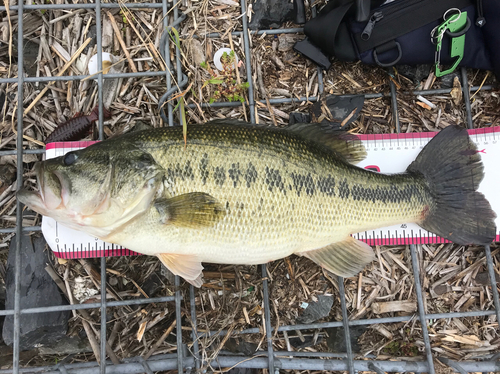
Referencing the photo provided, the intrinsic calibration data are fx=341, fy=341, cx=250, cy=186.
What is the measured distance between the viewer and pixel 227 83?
3.05 m

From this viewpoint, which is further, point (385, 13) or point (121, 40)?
point (121, 40)

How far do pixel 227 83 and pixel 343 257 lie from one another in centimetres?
179

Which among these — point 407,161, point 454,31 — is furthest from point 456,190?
point 454,31

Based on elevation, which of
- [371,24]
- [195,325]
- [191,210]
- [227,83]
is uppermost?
[371,24]

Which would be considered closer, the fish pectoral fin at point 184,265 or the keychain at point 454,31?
the fish pectoral fin at point 184,265

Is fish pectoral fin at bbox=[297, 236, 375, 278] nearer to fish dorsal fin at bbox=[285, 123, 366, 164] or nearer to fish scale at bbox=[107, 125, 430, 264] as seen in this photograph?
fish scale at bbox=[107, 125, 430, 264]

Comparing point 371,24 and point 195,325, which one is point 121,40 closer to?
point 371,24

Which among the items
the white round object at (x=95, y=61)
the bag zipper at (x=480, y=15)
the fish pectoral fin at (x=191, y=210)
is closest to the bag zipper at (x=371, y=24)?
the bag zipper at (x=480, y=15)

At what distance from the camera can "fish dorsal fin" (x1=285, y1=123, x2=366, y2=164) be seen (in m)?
2.62

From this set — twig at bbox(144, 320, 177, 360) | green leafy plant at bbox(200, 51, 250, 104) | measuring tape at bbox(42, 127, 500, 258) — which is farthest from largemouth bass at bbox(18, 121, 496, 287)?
twig at bbox(144, 320, 177, 360)

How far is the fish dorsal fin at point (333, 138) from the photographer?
2623 mm

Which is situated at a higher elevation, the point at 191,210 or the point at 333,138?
the point at 333,138

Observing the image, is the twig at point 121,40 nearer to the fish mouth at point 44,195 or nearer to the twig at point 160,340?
the fish mouth at point 44,195

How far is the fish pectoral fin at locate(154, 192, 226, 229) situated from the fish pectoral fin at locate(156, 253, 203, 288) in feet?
0.98
